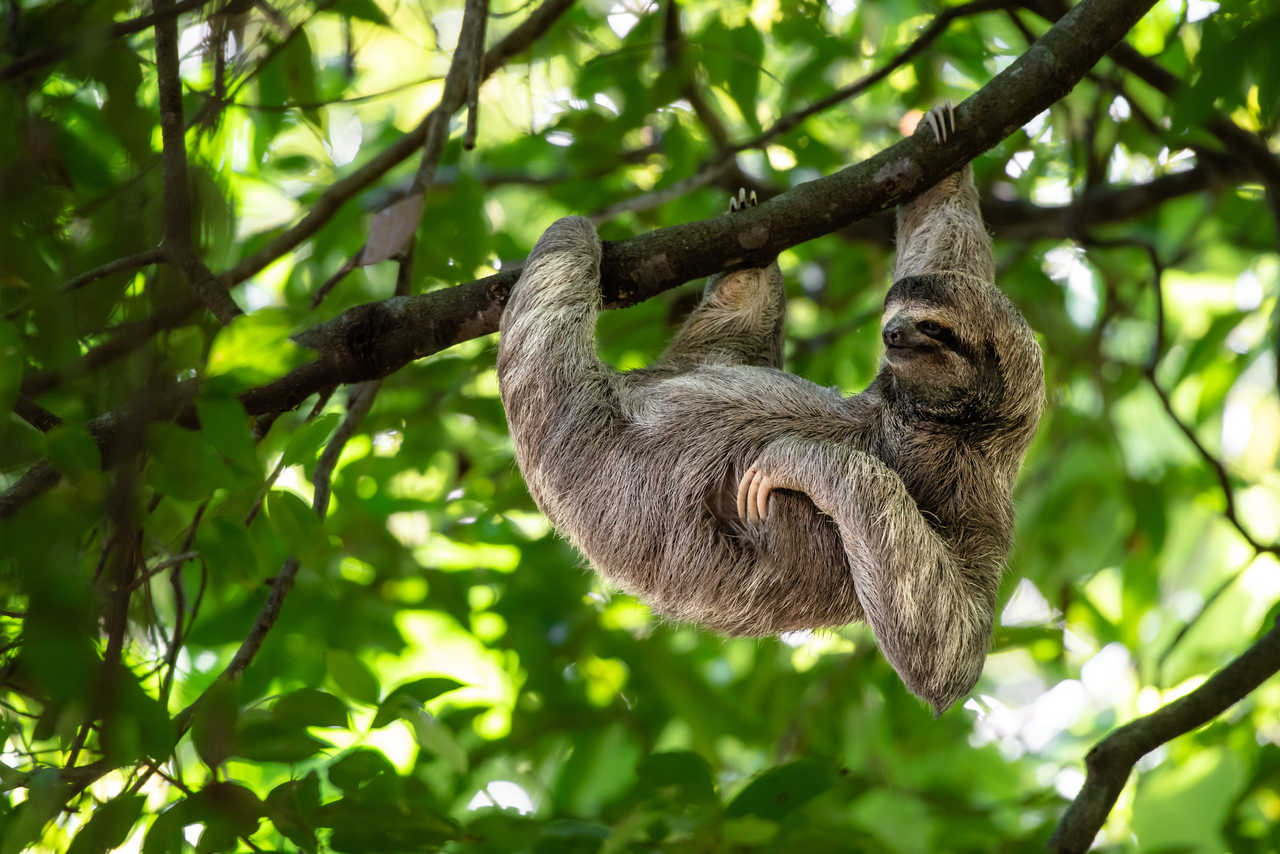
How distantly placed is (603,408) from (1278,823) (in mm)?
4171

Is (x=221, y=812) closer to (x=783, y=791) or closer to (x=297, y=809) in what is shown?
(x=297, y=809)

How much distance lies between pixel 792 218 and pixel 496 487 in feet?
14.1

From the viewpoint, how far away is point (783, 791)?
4.56 meters

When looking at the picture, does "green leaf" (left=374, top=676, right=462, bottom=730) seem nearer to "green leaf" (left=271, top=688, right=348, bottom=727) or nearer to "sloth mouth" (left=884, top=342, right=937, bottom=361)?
"green leaf" (left=271, top=688, right=348, bottom=727)

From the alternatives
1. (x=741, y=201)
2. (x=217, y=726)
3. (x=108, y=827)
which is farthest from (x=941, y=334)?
(x=108, y=827)

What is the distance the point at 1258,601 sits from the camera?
13672mm

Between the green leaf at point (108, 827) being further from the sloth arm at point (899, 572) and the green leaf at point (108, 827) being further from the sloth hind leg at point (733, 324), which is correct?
the sloth hind leg at point (733, 324)

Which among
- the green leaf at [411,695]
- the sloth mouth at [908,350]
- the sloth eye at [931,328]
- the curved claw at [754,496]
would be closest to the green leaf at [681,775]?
the green leaf at [411,695]

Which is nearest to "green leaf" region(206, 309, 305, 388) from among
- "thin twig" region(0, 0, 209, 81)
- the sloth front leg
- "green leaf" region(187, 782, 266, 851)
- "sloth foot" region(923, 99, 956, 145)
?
"thin twig" region(0, 0, 209, 81)

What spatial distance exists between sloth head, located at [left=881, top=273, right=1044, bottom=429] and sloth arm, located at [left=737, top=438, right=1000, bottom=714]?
49 cm

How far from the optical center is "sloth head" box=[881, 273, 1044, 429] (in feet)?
16.9

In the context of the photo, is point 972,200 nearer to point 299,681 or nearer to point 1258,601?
point 299,681

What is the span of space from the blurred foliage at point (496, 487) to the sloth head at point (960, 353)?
1.42m

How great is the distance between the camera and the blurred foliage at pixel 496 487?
3.50 meters
